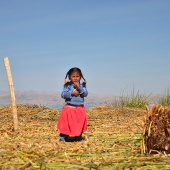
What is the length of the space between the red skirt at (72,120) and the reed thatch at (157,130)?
7.97 feet

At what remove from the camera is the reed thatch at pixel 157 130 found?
528cm

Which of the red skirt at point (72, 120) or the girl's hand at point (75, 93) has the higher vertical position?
the girl's hand at point (75, 93)

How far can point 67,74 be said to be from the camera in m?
7.60

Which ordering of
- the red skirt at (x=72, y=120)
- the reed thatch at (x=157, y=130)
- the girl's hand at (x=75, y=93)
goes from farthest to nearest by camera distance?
the red skirt at (x=72, y=120) < the girl's hand at (x=75, y=93) < the reed thatch at (x=157, y=130)

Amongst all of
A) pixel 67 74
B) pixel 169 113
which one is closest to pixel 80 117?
pixel 67 74

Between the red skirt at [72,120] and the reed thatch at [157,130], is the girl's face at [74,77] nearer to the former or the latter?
the red skirt at [72,120]

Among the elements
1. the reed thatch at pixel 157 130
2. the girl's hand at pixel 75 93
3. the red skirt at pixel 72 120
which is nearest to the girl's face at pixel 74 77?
the girl's hand at pixel 75 93

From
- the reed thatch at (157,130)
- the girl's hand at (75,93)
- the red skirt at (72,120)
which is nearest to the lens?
the reed thatch at (157,130)

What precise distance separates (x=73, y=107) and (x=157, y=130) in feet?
8.68

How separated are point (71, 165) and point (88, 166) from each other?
0.21 m

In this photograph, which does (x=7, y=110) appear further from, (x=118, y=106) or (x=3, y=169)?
(x=3, y=169)

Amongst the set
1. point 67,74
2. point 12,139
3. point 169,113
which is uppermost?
point 67,74

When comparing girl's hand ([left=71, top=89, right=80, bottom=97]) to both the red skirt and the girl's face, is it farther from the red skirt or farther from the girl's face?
the red skirt

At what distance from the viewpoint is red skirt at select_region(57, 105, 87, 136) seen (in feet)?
25.0
